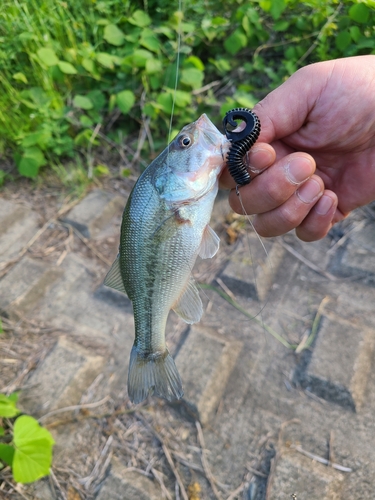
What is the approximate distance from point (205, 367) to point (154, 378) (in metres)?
0.74

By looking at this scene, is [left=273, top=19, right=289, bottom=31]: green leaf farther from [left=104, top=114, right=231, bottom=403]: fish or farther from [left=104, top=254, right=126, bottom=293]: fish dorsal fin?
[left=104, top=254, right=126, bottom=293]: fish dorsal fin

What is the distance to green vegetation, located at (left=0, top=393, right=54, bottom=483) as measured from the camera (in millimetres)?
1773

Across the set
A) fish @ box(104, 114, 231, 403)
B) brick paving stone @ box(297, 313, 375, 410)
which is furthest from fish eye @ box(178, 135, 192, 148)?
brick paving stone @ box(297, 313, 375, 410)

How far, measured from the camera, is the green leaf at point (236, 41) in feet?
→ 10.3

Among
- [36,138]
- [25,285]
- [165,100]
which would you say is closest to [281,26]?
[165,100]

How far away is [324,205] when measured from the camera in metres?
1.78

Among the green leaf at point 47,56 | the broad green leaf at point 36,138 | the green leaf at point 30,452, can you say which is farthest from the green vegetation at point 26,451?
the green leaf at point 47,56

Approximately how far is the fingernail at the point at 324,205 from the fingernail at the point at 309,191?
8cm

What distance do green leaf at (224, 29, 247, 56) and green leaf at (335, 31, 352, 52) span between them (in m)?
0.75

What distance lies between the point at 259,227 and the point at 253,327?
2.65 ft

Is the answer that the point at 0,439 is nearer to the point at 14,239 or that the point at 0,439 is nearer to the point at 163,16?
the point at 14,239

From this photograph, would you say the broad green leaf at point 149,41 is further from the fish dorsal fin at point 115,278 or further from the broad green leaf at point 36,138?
the fish dorsal fin at point 115,278

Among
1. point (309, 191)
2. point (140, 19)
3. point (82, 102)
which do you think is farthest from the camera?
point (140, 19)

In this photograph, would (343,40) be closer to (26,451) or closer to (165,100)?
(165,100)
